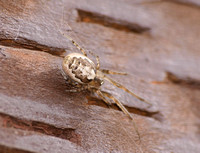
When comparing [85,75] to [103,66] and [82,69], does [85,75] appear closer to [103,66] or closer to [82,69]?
[82,69]

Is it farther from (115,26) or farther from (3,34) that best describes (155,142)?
(3,34)

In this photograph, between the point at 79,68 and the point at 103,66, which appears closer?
the point at 79,68

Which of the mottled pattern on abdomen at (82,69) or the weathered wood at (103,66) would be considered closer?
the weathered wood at (103,66)

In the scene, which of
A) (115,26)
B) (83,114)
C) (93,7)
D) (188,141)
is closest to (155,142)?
(188,141)

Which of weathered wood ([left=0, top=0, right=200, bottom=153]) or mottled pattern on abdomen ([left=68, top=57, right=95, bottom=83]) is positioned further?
mottled pattern on abdomen ([left=68, top=57, right=95, bottom=83])

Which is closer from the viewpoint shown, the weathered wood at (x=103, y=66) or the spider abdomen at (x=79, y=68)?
the weathered wood at (x=103, y=66)

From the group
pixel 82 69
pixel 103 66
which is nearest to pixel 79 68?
pixel 82 69
